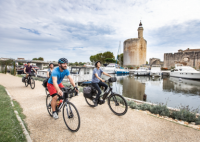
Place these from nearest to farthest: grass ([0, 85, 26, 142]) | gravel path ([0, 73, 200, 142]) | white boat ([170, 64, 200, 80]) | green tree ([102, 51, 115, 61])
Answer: grass ([0, 85, 26, 142])
gravel path ([0, 73, 200, 142])
white boat ([170, 64, 200, 80])
green tree ([102, 51, 115, 61])

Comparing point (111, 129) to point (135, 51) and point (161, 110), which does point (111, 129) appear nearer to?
point (161, 110)

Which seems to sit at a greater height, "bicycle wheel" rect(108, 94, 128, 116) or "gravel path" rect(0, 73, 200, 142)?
"bicycle wheel" rect(108, 94, 128, 116)

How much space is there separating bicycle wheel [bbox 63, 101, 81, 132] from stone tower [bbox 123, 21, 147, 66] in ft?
204

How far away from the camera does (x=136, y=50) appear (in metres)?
61.2

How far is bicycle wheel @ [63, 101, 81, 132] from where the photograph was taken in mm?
3031

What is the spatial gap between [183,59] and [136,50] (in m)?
22.0

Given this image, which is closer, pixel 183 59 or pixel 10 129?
pixel 10 129

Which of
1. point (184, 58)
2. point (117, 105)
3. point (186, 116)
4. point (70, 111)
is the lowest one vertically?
point (186, 116)

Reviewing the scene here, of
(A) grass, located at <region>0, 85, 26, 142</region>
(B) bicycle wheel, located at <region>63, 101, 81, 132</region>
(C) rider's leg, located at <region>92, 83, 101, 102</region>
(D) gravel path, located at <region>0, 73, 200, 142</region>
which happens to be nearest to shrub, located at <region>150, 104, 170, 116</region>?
(D) gravel path, located at <region>0, 73, 200, 142</region>

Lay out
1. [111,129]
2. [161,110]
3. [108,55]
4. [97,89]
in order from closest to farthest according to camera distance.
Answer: [111,129] → [97,89] → [161,110] → [108,55]

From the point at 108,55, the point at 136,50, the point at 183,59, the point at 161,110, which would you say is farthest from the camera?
the point at 108,55

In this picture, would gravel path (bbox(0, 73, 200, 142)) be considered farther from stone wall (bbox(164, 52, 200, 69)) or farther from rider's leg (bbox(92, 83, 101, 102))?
stone wall (bbox(164, 52, 200, 69))

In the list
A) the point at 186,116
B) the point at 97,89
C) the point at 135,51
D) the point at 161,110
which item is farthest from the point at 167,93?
the point at 135,51

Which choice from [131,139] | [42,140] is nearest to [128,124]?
[131,139]
